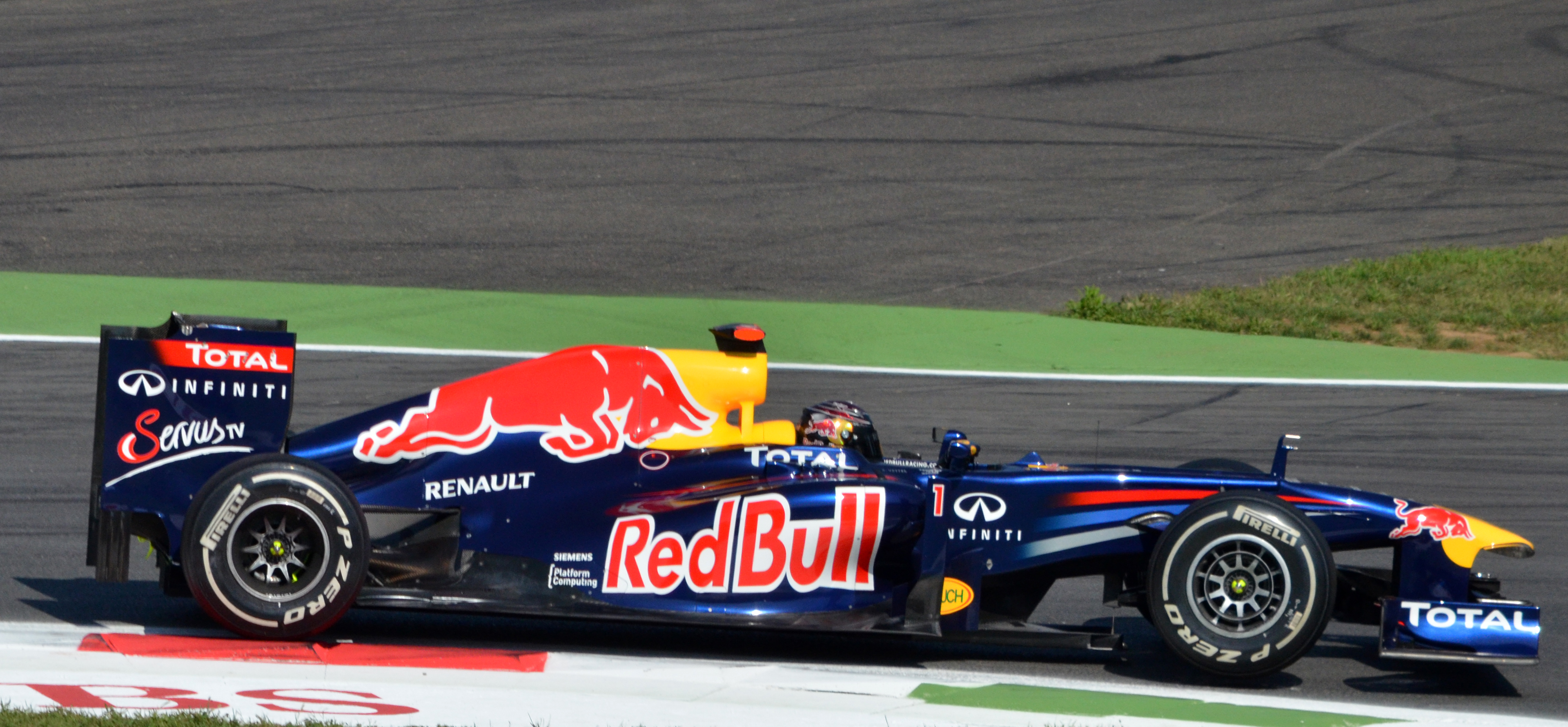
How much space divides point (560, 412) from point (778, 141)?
1184 cm

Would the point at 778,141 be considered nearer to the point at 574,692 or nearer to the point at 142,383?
the point at 142,383

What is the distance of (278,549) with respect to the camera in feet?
19.1

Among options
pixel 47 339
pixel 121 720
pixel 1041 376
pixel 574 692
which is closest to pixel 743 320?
pixel 1041 376

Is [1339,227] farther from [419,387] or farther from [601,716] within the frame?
[601,716]

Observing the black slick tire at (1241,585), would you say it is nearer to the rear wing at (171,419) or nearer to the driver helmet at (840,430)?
the driver helmet at (840,430)

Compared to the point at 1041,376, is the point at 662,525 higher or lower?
lower

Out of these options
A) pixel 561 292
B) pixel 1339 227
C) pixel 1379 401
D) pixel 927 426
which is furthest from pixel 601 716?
pixel 1339 227

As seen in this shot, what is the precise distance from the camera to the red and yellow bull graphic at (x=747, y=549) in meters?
5.92

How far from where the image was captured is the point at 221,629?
20.4ft

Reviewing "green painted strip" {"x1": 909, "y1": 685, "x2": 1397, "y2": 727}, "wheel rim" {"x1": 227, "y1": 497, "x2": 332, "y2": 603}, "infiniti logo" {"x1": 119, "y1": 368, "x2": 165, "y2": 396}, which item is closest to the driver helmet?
"green painted strip" {"x1": 909, "y1": 685, "x2": 1397, "y2": 727}

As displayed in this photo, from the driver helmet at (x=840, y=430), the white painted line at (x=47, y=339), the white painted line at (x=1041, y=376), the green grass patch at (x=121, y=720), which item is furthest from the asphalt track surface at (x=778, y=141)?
the green grass patch at (x=121, y=720)

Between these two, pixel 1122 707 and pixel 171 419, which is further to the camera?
pixel 171 419

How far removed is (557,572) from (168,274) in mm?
9049

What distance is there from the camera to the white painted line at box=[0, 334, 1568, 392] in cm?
1148
